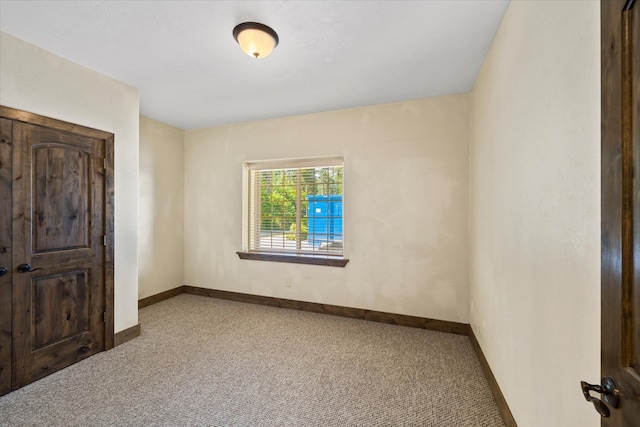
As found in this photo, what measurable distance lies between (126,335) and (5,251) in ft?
4.38

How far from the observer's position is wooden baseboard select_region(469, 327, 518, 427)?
1.75 m

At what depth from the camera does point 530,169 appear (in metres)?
1.43

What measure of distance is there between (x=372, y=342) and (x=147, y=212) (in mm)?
3457

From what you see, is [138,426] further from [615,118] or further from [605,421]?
[615,118]

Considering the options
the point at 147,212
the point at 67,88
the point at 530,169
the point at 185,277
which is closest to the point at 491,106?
the point at 530,169

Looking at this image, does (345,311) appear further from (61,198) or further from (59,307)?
(61,198)

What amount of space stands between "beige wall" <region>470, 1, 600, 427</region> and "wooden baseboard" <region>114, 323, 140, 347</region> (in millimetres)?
3401

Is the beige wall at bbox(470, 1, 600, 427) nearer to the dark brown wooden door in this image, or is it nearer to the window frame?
the dark brown wooden door

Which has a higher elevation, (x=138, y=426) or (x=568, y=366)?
(x=568, y=366)

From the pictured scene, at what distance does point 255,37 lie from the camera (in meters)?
1.98

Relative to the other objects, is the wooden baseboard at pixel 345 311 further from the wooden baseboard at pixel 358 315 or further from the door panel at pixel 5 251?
the door panel at pixel 5 251

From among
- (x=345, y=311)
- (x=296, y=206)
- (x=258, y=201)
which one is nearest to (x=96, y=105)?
(x=258, y=201)

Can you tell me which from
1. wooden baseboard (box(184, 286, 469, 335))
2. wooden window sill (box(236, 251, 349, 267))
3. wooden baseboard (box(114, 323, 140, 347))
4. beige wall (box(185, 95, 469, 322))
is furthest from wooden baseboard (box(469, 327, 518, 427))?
wooden baseboard (box(114, 323, 140, 347))

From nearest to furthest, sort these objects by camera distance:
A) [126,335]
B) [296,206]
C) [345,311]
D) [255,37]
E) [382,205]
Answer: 1. [255,37]
2. [126,335]
3. [382,205]
4. [345,311]
5. [296,206]
